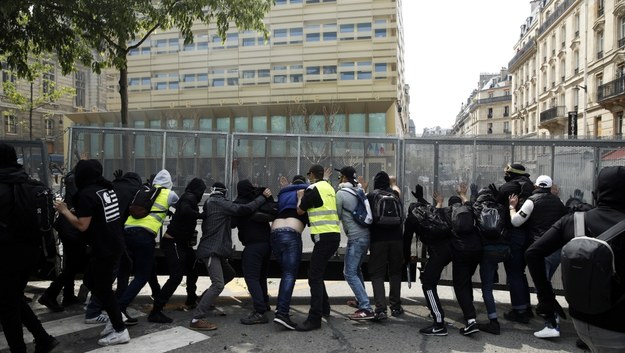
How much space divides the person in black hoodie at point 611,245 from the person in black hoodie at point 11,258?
4282 mm

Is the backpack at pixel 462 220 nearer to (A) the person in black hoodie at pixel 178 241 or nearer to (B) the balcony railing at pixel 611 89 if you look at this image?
(A) the person in black hoodie at pixel 178 241

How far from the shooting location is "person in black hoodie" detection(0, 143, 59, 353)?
3.95 m

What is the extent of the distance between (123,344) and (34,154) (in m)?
4.13

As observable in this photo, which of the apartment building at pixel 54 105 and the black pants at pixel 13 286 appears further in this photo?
the apartment building at pixel 54 105

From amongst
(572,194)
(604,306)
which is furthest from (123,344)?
(572,194)

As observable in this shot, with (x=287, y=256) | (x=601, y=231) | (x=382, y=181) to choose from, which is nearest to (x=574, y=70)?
(x=382, y=181)

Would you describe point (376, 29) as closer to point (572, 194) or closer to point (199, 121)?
point (199, 121)

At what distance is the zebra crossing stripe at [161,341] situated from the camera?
4.74 m

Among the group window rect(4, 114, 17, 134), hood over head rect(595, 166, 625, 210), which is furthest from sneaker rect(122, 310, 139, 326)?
window rect(4, 114, 17, 134)

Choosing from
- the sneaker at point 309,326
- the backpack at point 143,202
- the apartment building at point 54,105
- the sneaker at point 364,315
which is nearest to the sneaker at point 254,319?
the sneaker at point 309,326

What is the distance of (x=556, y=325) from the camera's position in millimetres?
5219

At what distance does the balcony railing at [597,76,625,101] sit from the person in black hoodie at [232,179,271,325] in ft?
104

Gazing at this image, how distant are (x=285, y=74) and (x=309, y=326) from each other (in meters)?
34.5

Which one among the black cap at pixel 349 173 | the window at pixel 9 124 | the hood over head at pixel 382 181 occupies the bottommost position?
the hood over head at pixel 382 181
